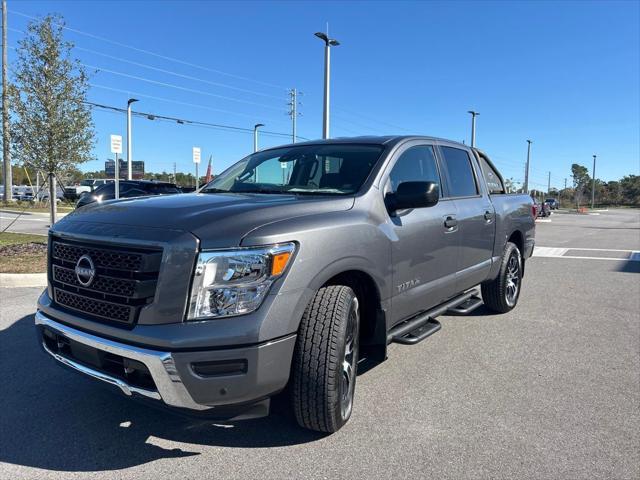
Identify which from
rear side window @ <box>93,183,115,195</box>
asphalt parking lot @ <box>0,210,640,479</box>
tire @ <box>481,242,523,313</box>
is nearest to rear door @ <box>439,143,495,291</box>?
tire @ <box>481,242,523,313</box>

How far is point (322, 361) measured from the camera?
109 inches

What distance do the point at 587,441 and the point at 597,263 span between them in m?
9.23

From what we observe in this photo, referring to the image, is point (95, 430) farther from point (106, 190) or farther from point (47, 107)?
point (106, 190)

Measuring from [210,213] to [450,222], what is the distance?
2.35 metres

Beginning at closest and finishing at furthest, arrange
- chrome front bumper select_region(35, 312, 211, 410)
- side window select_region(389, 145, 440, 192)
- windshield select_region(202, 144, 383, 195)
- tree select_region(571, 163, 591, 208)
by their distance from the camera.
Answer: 1. chrome front bumper select_region(35, 312, 211, 410)
2. windshield select_region(202, 144, 383, 195)
3. side window select_region(389, 145, 440, 192)
4. tree select_region(571, 163, 591, 208)

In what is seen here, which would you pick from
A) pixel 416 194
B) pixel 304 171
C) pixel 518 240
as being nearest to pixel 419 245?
pixel 416 194

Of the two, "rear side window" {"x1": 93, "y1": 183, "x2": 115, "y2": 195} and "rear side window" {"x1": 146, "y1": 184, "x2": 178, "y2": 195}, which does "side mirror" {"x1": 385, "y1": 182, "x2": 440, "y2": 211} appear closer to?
"rear side window" {"x1": 146, "y1": 184, "x2": 178, "y2": 195}

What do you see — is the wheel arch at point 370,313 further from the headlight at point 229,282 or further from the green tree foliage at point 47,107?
the green tree foliage at point 47,107

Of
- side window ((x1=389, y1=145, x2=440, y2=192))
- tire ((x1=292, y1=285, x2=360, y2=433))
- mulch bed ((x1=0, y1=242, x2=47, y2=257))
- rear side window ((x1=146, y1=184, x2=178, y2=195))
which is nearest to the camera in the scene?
Result: tire ((x1=292, y1=285, x2=360, y2=433))

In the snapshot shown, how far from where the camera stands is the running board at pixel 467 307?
4980mm

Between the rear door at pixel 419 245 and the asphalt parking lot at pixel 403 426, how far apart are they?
0.67 metres

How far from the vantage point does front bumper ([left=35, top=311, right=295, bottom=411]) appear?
246 centimetres

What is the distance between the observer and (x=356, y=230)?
10.4 ft

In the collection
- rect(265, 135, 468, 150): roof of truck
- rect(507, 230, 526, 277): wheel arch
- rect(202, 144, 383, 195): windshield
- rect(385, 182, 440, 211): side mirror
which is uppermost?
rect(265, 135, 468, 150): roof of truck
